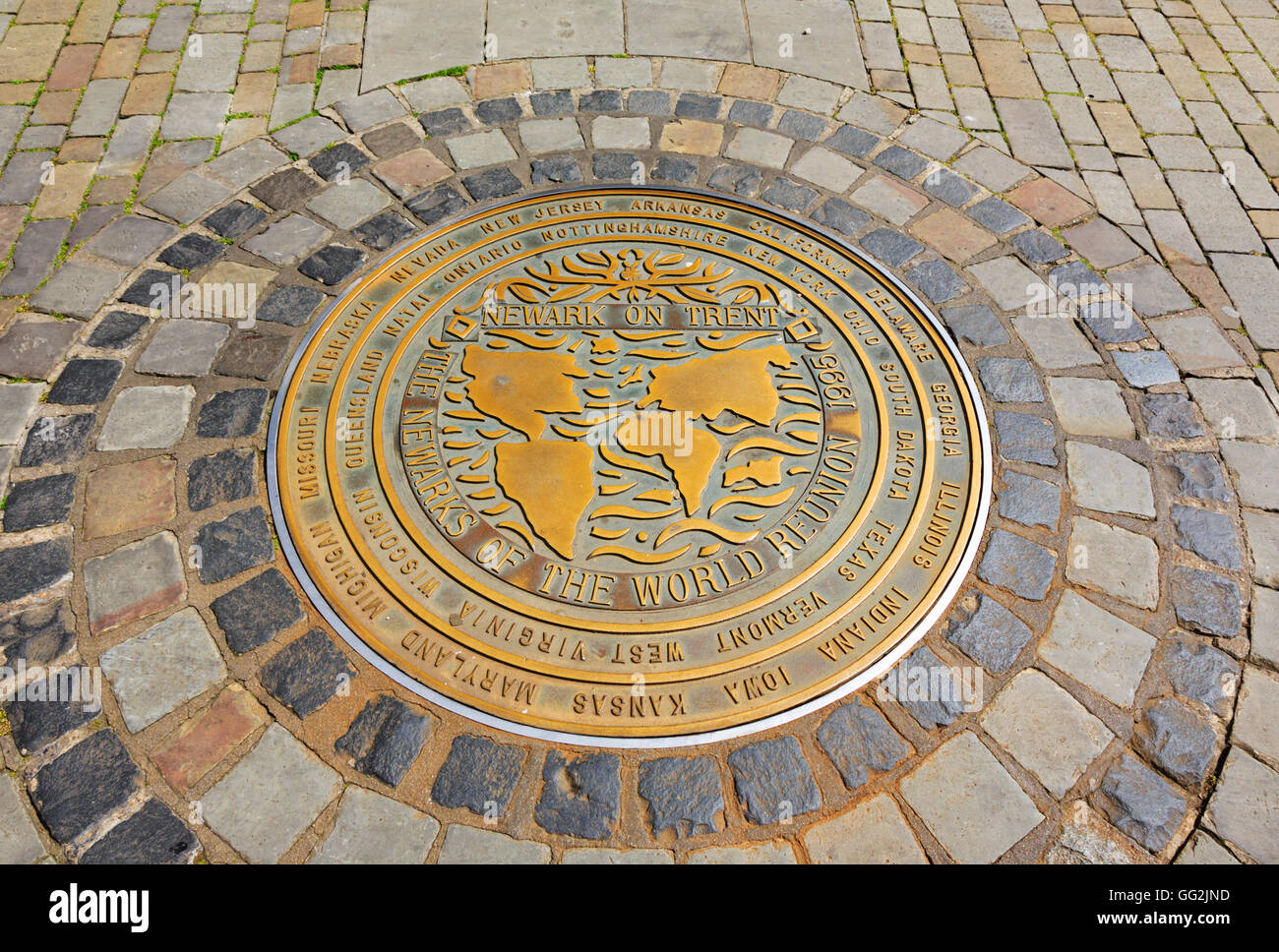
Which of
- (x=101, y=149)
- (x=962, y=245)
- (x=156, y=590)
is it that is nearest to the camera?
(x=156, y=590)

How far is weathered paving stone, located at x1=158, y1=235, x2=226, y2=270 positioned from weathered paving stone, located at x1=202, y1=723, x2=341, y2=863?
2.32 metres

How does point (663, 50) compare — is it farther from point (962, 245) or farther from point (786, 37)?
point (962, 245)

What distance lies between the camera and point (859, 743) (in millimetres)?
2637

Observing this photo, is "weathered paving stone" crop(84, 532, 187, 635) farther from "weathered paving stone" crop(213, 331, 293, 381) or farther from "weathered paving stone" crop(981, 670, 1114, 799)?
"weathered paving stone" crop(981, 670, 1114, 799)

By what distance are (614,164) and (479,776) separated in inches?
121

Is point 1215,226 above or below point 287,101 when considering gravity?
above

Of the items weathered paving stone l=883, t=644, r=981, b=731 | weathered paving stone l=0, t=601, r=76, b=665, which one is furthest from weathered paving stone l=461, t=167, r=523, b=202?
weathered paving stone l=883, t=644, r=981, b=731

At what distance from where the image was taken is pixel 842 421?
3342 mm

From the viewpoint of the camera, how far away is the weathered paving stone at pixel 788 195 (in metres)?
4.20

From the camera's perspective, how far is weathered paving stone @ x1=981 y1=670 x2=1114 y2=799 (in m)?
2.61

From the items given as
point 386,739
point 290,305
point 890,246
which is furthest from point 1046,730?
point 290,305

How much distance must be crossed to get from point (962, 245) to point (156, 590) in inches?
146

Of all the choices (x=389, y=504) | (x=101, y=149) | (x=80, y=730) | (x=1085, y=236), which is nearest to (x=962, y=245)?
(x=1085, y=236)

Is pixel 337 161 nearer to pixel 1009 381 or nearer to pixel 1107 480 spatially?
pixel 1009 381
